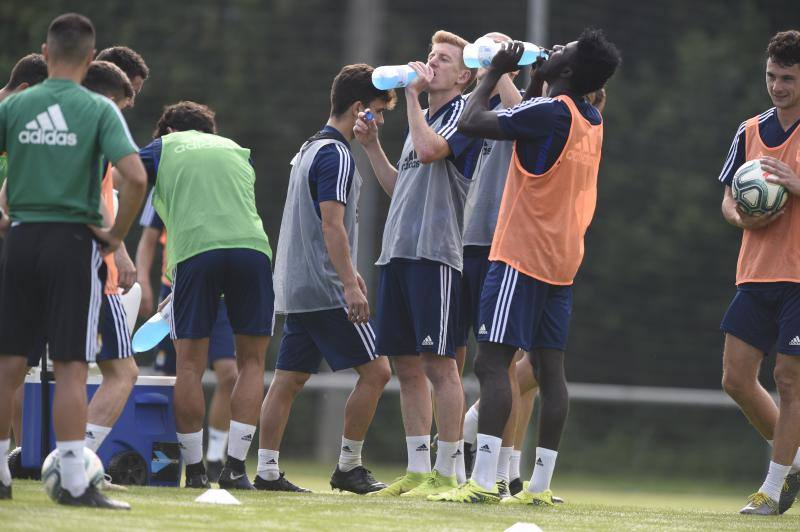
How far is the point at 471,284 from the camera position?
7457 millimetres

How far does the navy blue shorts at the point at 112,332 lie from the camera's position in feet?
22.0

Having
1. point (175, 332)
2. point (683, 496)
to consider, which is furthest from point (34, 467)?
point (683, 496)

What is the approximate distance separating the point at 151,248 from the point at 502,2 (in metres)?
9.53

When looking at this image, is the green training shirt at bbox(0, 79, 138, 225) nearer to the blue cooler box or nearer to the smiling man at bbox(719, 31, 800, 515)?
the blue cooler box

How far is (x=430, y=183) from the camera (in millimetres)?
7227

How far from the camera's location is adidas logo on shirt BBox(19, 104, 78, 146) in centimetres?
A: 569

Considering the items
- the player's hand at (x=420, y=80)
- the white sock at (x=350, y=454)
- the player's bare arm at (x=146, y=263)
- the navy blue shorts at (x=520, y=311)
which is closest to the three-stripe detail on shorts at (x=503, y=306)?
the navy blue shorts at (x=520, y=311)

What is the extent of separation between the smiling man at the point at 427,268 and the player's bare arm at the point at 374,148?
0.4 inches

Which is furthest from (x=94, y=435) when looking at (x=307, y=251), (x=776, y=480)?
Result: (x=776, y=480)

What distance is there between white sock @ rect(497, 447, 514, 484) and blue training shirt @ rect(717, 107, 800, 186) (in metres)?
1.84

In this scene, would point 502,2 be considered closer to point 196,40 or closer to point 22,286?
point 196,40

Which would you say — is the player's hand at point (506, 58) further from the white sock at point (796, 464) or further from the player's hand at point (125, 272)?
the white sock at point (796, 464)

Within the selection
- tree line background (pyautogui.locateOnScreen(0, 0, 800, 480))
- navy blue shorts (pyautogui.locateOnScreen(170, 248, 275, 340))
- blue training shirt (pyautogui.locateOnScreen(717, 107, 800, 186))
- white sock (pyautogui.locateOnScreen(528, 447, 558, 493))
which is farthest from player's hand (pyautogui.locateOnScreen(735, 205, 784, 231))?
tree line background (pyautogui.locateOnScreen(0, 0, 800, 480))

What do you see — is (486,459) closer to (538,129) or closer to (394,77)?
(538,129)
